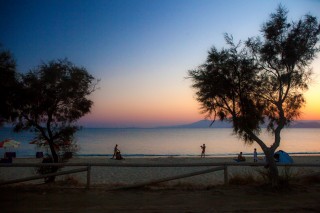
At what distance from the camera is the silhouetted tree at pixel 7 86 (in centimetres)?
1012

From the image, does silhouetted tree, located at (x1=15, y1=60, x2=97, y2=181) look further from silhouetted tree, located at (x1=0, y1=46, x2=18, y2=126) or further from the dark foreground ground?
the dark foreground ground

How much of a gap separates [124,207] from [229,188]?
422cm

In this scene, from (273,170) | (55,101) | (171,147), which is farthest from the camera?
(171,147)

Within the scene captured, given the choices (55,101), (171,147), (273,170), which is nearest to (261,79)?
(273,170)

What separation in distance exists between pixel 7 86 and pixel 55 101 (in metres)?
2.37

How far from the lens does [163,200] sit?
8492mm

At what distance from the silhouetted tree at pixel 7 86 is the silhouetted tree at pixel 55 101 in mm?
Answer: 494

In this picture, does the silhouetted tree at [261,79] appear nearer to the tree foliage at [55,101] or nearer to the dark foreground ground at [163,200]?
the dark foreground ground at [163,200]

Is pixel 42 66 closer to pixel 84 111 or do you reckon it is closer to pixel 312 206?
pixel 84 111

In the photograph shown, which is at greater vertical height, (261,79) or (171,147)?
(261,79)

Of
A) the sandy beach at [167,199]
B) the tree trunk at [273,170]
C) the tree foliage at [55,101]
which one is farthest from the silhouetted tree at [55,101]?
the tree trunk at [273,170]

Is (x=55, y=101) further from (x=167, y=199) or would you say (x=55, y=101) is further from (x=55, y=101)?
(x=167, y=199)

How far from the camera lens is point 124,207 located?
7703 mm

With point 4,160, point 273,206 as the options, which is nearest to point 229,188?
point 273,206
